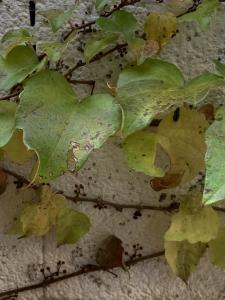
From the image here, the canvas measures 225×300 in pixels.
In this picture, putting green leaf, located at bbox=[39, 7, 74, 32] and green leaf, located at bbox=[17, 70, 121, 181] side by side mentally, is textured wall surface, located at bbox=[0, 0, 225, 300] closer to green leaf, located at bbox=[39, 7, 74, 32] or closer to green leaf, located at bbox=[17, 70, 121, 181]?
green leaf, located at bbox=[39, 7, 74, 32]

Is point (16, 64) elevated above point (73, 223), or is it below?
above

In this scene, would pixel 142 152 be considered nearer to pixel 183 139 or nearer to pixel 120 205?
pixel 183 139

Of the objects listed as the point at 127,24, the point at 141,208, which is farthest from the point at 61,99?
the point at 141,208

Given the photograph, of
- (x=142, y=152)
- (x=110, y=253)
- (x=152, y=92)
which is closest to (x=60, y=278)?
(x=110, y=253)

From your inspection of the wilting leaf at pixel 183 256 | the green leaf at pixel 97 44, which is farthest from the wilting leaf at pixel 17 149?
the wilting leaf at pixel 183 256

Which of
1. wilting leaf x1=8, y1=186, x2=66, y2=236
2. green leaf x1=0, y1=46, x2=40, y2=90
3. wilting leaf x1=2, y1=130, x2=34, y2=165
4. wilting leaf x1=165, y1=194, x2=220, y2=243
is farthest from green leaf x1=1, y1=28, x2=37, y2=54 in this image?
wilting leaf x1=165, y1=194, x2=220, y2=243

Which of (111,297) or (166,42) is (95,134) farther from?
(111,297)

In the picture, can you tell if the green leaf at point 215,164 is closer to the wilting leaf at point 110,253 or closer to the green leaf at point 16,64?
the green leaf at point 16,64
